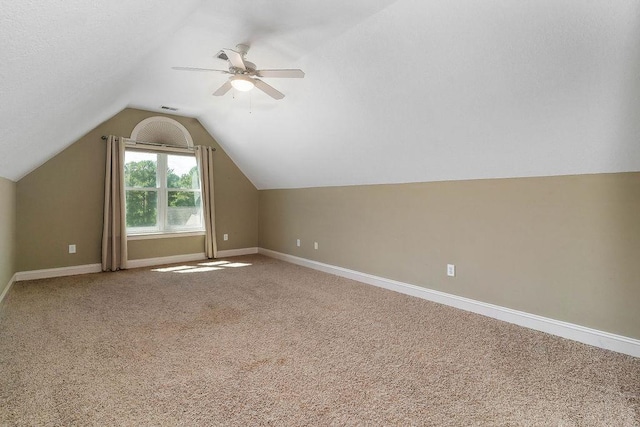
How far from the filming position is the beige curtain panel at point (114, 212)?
464 centimetres

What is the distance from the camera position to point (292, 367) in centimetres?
209

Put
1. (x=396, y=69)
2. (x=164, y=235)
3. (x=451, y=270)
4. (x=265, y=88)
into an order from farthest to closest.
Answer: (x=164, y=235), (x=451, y=270), (x=265, y=88), (x=396, y=69)

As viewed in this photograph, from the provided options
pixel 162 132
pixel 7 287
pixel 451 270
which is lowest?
pixel 7 287

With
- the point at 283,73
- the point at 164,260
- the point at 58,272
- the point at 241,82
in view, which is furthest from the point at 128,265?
the point at 283,73

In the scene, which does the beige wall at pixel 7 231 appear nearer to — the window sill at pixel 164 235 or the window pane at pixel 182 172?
the window sill at pixel 164 235

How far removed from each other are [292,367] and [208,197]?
413cm

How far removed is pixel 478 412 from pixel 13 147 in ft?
11.5

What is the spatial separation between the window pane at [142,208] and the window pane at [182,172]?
1.17ft

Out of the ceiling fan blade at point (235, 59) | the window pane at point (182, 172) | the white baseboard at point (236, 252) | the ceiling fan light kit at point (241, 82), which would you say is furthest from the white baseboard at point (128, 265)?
the ceiling fan blade at point (235, 59)

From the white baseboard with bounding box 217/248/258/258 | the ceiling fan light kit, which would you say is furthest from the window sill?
the ceiling fan light kit

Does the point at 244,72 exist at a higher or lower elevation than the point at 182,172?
higher

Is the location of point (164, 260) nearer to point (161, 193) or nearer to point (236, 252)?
point (161, 193)

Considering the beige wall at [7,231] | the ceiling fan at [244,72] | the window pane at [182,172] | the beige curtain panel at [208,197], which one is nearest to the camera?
the ceiling fan at [244,72]

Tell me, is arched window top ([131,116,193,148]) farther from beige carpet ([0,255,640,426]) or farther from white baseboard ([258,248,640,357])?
white baseboard ([258,248,640,357])
